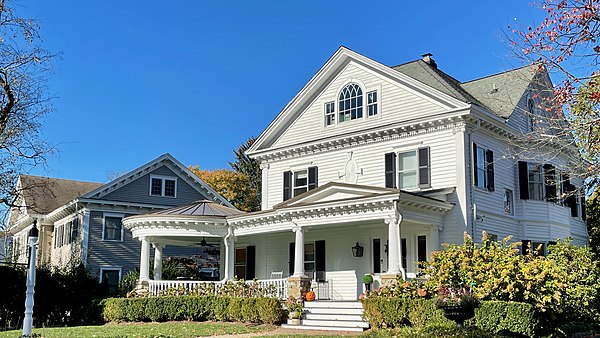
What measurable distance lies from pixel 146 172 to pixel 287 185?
11.0 metres

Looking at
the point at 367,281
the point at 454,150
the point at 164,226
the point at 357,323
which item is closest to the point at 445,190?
the point at 454,150

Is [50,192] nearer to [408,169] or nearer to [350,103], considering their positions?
[350,103]

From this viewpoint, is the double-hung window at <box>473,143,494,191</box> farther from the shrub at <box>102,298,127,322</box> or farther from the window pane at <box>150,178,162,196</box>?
the window pane at <box>150,178,162,196</box>

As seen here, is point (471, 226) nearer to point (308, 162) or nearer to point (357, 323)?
point (357, 323)

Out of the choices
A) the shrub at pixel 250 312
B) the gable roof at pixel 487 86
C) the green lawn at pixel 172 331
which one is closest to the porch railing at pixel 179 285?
the green lawn at pixel 172 331

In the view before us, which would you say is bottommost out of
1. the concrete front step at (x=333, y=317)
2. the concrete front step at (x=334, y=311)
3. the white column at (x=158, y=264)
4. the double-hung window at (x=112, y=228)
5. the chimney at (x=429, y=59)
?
the concrete front step at (x=333, y=317)

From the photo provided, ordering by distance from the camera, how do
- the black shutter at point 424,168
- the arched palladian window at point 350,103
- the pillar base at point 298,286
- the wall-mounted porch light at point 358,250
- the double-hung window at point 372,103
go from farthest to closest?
the arched palladian window at point 350,103
the double-hung window at point 372,103
the wall-mounted porch light at point 358,250
the black shutter at point 424,168
the pillar base at point 298,286

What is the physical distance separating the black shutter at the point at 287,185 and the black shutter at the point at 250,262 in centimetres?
258

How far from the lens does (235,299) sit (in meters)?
20.3

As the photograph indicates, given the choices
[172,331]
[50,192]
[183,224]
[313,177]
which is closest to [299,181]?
[313,177]

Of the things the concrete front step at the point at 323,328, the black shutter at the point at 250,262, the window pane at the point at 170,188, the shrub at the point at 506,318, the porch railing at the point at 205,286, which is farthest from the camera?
the window pane at the point at 170,188

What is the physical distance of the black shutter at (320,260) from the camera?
22859 millimetres

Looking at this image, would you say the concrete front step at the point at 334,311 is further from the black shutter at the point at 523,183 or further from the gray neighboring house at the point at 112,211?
the gray neighboring house at the point at 112,211

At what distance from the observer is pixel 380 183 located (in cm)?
2219
